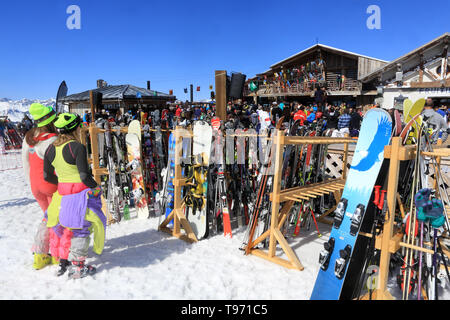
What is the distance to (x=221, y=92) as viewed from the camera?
4.63 meters

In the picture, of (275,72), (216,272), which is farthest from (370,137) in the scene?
(275,72)

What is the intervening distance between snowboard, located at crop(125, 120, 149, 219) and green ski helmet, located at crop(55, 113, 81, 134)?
1957mm

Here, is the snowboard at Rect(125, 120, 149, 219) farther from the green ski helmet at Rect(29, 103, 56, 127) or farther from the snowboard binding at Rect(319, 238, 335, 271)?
the snowboard binding at Rect(319, 238, 335, 271)

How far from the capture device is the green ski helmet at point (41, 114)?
296 centimetres

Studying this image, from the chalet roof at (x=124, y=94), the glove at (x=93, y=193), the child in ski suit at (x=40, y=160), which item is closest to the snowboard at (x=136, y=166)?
the child in ski suit at (x=40, y=160)

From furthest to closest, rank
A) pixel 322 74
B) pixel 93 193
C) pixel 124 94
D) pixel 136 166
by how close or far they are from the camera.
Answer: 1. pixel 322 74
2. pixel 124 94
3. pixel 136 166
4. pixel 93 193

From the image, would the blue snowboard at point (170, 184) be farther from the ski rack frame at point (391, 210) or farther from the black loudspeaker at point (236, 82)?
the ski rack frame at point (391, 210)

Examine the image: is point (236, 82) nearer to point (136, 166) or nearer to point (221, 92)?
point (221, 92)

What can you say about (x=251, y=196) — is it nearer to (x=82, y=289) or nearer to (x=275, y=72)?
(x=82, y=289)

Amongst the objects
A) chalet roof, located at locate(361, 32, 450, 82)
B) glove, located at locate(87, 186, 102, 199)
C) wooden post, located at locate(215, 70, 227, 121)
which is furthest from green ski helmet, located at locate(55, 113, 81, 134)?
chalet roof, located at locate(361, 32, 450, 82)

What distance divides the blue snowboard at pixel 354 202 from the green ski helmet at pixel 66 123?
2.75 m

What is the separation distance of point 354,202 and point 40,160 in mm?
3329

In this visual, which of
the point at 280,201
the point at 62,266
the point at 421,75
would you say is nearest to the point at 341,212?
the point at 280,201

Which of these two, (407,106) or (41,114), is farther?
(407,106)
